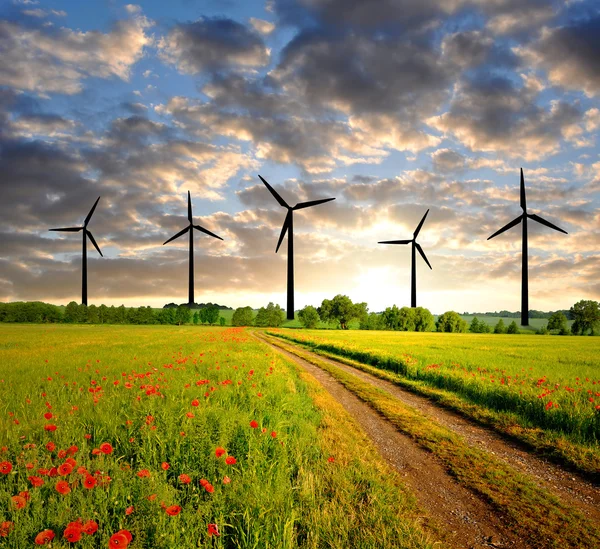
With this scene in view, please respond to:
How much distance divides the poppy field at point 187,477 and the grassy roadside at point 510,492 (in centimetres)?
147

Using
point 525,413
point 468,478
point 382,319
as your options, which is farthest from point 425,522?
point 382,319

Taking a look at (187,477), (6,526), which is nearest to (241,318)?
(187,477)

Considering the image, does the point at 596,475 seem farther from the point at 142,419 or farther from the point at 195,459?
the point at 142,419

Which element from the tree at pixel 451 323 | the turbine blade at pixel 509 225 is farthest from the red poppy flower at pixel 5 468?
the tree at pixel 451 323

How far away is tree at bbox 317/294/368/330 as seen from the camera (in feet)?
436

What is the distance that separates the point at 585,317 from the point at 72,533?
142 m

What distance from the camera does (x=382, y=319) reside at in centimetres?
13762

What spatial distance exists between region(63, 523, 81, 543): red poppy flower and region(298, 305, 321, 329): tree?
134m

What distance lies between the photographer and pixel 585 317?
4385 inches

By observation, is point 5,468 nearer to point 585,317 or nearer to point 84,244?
point 84,244

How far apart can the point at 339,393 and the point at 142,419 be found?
874 cm

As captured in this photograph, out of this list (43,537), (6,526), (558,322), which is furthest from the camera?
(558,322)

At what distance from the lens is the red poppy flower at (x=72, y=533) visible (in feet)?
10.4

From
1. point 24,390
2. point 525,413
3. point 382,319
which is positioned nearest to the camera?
point 24,390
